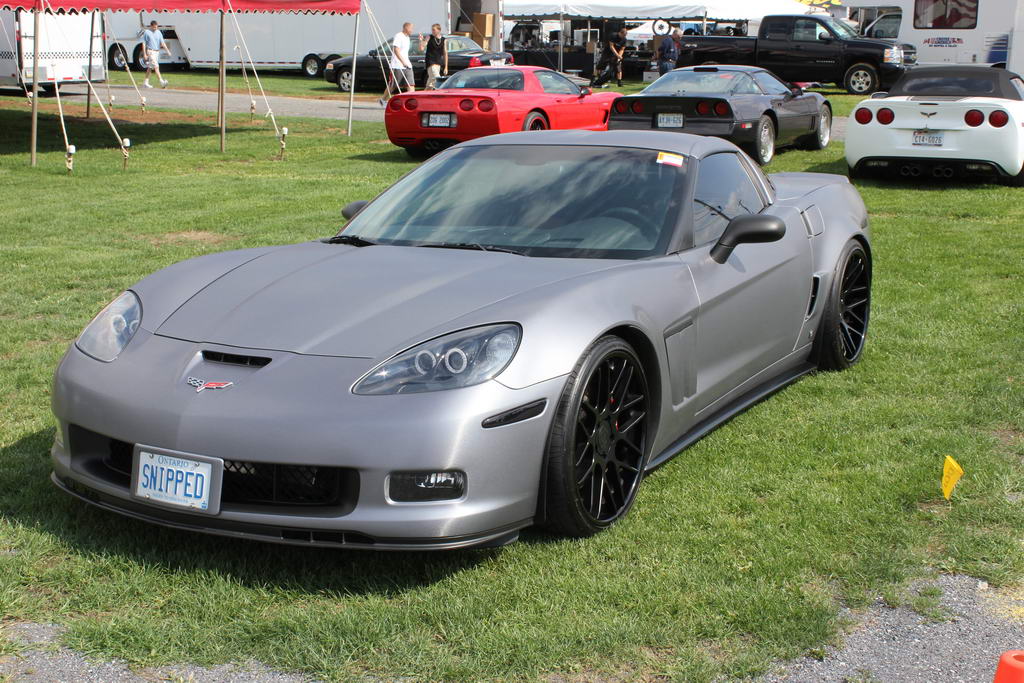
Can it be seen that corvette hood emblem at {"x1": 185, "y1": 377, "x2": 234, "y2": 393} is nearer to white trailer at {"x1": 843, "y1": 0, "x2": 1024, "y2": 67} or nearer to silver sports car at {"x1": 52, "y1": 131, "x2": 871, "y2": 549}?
silver sports car at {"x1": 52, "y1": 131, "x2": 871, "y2": 549}

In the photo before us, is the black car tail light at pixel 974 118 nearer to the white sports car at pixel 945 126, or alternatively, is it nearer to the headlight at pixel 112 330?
the white sports car at pixel 945 126

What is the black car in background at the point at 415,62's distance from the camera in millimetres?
25850

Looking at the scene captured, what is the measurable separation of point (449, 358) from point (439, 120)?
39.3ft

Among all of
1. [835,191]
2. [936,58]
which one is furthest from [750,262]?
[936,58]

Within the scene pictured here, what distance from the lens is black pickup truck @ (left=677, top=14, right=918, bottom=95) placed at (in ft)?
89.9

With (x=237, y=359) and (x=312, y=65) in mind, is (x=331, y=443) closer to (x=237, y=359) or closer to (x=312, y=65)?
(x=237, y=359)

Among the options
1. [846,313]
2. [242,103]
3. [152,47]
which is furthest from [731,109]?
[152,47]

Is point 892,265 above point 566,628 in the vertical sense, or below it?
above

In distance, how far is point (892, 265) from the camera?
8.81 m

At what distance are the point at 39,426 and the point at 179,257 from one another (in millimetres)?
4128

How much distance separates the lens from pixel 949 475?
14.3 feet

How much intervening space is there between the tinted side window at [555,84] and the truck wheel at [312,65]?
1872cm

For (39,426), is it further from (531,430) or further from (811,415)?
(811,415)

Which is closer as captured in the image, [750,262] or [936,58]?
[750,262]
